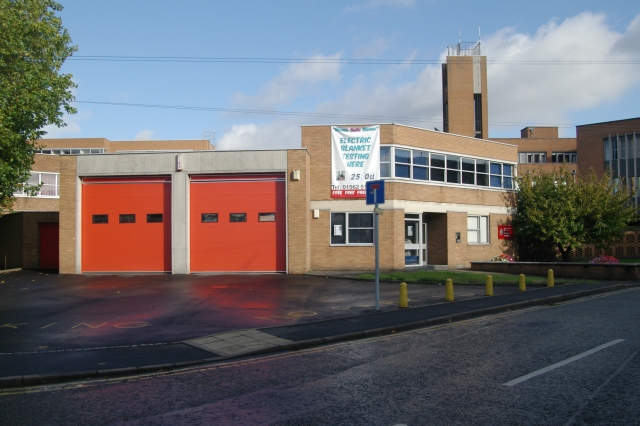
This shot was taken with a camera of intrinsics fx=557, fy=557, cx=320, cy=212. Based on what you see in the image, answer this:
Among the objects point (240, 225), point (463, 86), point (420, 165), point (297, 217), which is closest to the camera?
point (297, 217)

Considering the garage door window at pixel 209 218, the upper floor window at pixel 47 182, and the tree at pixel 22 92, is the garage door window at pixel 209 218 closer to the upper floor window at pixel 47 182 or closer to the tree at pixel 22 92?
the tree at pixel 22 92

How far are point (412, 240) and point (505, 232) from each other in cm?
655

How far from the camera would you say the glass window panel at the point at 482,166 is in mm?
30422

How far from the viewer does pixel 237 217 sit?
25.3 m

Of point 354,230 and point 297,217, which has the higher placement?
point 297,217

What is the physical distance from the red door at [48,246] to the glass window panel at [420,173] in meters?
18.5

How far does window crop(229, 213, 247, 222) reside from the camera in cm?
2527

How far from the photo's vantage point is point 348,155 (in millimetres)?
26312

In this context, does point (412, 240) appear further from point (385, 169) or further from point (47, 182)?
point (47, 182)

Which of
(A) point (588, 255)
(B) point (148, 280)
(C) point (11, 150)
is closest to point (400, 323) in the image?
(B) point (148, 280)

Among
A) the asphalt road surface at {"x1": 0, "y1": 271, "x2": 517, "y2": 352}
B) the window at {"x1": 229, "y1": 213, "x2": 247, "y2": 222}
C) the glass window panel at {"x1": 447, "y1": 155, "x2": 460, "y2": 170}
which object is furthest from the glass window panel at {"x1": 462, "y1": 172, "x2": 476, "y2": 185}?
the window at {"x1": 229, "y1": 213, "x2": 247, "y2": 222}

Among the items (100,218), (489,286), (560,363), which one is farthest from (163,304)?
(100,218)

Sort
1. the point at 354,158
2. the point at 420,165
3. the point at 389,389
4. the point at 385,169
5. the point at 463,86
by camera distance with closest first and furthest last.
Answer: the point at 389,389
the point at 354,158
the point at 385,169
the point at 420,165
the point at 463,86

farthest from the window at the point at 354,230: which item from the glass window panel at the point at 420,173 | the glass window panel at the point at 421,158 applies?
the glass window panel at the point at 421,158
